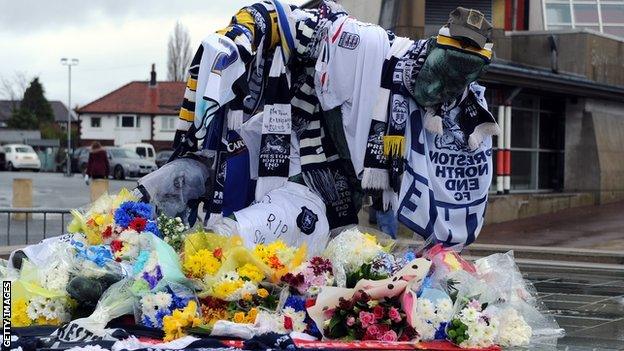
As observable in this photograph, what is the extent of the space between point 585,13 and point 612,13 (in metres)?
0.98

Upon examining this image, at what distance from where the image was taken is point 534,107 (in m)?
19.8

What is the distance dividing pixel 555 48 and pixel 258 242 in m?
15.3

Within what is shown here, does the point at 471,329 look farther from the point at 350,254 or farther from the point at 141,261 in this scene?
the point at 141,261

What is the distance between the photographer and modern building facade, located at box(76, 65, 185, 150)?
59.5 meters

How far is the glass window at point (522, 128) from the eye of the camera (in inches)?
760

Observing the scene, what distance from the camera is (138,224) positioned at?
5227 mm

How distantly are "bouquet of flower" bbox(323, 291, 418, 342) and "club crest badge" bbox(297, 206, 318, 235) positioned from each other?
0.68 meters

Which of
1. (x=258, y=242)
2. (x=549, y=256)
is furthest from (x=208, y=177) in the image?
(x=549, y=256)

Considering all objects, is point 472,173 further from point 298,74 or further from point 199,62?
point 199,62

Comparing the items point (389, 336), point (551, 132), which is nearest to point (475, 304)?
point (389, 336)

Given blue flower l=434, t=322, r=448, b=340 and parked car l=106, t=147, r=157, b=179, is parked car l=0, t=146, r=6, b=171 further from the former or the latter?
blue flower l=434, t=322, r=448, b=340

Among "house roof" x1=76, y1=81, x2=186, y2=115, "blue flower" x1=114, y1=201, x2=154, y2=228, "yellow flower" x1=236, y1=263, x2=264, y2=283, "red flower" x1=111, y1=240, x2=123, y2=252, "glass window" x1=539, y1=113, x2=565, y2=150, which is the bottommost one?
"yellow flower" x1=236, y1=263, x2=264, y2=283

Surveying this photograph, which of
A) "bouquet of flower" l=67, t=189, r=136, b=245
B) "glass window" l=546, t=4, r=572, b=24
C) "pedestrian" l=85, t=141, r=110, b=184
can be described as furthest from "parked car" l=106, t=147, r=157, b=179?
"bouquet of flower" l=67, t=189, r=136, b=245

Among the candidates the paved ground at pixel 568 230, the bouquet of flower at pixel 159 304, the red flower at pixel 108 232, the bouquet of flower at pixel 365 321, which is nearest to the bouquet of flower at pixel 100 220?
the red flower at pixel 108 232
